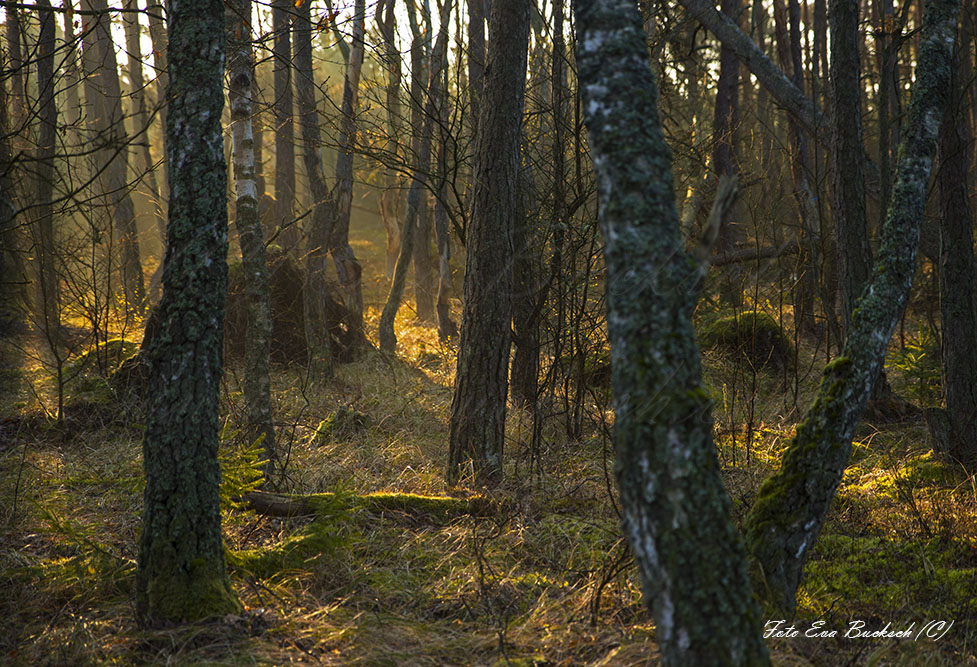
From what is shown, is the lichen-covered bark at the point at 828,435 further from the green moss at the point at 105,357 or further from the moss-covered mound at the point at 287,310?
the moss-covered mound at the point at 287,310

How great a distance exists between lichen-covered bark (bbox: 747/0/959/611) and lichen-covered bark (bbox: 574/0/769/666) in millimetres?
1317

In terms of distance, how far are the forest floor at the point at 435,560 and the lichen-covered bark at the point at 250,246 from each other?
0.63m

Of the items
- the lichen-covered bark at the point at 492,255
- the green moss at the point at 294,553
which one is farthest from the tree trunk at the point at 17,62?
the lichen-covered bark at the point at 492,255

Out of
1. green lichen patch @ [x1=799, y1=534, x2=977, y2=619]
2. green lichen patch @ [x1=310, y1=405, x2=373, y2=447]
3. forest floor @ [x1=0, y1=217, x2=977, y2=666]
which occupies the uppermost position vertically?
green lichen patch @ [x1=310, y1=405, x2=373, y2=447]

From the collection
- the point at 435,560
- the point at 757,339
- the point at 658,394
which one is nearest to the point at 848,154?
the point at 757,339

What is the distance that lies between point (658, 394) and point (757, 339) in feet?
28.4

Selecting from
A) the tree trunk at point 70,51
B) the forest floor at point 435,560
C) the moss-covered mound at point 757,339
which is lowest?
the forest floor at point 435,560

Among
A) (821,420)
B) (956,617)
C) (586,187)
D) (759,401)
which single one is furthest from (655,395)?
(759,401)

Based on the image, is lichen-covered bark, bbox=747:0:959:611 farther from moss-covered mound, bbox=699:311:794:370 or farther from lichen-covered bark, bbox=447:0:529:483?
moss-covered mound, bbox=699:311:794:370

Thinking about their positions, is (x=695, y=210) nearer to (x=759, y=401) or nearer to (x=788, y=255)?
(x=788, y=255)

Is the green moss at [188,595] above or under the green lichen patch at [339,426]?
under

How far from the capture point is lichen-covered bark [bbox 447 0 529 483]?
611 centimetres

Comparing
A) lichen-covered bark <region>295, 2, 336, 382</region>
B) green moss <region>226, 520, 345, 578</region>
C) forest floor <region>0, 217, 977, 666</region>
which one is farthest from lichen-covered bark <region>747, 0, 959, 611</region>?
lichen-covered bark <region>295, 2, 336, 382</region>

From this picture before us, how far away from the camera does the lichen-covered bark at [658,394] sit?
2316mm
